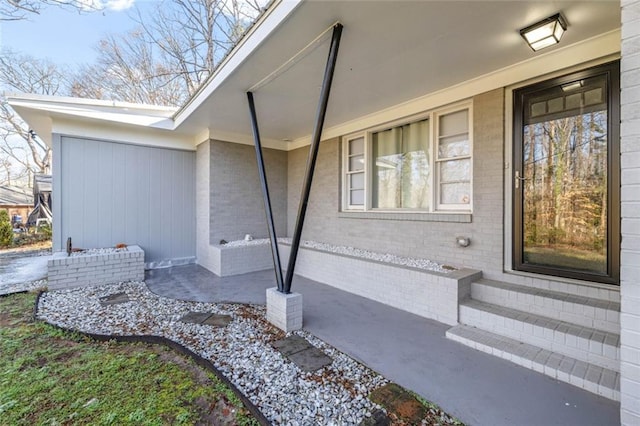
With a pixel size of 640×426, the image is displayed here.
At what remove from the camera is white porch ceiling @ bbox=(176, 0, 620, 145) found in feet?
8.17

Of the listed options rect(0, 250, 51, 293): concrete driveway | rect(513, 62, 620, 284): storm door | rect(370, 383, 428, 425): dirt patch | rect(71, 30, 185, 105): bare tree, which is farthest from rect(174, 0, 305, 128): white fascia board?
rect(71, 30, 185, 105): bare tree

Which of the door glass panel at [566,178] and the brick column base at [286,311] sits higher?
the door glass panel at [566,178]

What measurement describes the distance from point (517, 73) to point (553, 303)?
8.85 ft

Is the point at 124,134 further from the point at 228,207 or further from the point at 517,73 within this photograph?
the point at 517,73

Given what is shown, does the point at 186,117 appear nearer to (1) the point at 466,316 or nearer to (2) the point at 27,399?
(2) the point at 27,399

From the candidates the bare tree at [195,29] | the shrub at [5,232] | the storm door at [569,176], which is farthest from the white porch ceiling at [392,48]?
the shrub at [5,232]

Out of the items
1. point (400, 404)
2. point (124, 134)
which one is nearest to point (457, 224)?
point (400, 404)

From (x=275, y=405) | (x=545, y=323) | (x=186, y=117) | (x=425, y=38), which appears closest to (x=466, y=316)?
(x=545, y=323)

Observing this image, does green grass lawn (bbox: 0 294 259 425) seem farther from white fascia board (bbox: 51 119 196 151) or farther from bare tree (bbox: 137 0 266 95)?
bare tree (bbox: 137 0 266 95)

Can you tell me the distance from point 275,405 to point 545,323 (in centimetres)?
267

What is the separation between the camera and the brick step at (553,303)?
2648mm

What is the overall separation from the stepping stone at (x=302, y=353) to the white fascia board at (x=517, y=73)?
3811 mm

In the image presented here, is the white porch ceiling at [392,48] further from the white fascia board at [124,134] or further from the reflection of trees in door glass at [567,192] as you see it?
the white fascia board at [124,134]

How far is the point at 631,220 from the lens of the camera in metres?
1.34
